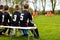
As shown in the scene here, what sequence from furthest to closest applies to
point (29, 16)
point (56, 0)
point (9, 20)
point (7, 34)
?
point (56, 0), point (7, 34), point (9, 20), point (29, 16)

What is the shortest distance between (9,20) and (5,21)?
0.16m

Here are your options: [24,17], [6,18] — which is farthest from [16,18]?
[6,18]

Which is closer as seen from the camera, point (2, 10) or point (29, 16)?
point (29, 16)

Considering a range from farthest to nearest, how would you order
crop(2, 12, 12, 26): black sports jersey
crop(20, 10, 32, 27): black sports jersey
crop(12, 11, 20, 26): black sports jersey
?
1. crop(2, 12, 12, 26): black sports jersey
2. crop(12, 11, 20, 26): black sports jersey
3. crop(20, 10, 32, 27): black sports jersey

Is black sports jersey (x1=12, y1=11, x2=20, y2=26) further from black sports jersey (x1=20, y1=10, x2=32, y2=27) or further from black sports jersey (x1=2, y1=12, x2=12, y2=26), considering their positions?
black sports jersey (x1=2, y1=12, x2=12, y2=26)

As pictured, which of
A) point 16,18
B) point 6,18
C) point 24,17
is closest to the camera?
point 24,17

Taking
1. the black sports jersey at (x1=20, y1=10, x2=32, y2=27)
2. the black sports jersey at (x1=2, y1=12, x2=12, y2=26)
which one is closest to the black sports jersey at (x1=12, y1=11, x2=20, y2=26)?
the black sports jersey at (x1=20, y1=10, x2=32, y2=27)

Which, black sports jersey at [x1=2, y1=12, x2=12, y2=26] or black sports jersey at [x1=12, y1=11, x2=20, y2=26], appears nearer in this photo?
black sports jersey at [x1=12, y1=11, x2=20, y2=26]

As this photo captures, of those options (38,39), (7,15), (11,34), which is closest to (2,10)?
(7,15)

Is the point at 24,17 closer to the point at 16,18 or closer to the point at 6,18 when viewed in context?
the point at 16,18

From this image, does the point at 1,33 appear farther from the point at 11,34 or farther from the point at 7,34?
the point at 11,34

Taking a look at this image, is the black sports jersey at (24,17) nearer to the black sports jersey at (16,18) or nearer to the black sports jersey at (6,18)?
the black sports jersey at (16,18)

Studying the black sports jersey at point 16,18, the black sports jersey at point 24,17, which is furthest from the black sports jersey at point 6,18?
the black sports jersey at point 24,17

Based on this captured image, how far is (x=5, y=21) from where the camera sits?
923 cm
